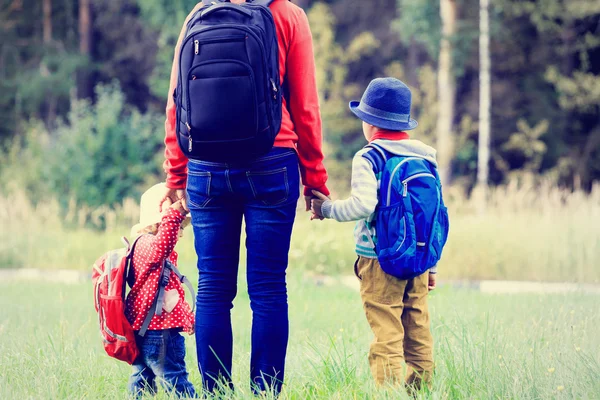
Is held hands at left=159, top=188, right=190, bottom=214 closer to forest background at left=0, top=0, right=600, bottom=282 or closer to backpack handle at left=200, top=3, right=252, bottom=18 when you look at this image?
backpack handle at left=200, top=3, right=252, bottom=18

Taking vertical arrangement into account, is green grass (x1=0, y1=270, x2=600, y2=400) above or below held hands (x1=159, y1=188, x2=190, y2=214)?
below

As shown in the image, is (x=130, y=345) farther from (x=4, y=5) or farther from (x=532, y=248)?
(x=4, y=5)

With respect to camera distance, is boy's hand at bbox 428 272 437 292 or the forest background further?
the forest background

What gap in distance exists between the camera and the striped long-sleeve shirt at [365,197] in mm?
3391

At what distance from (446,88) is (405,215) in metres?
14.8

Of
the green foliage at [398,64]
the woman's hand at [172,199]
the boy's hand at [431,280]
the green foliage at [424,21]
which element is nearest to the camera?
the woman's hand at [172,199]

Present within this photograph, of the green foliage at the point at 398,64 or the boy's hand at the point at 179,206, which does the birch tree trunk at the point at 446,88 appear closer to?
the green foliage at the point at 398,64

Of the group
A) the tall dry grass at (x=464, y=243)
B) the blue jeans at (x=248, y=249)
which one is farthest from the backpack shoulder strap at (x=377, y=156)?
the tall dry grass at (x=464, y=243)

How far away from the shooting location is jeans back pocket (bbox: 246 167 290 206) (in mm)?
3222

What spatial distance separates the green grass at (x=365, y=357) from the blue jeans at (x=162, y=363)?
175mm

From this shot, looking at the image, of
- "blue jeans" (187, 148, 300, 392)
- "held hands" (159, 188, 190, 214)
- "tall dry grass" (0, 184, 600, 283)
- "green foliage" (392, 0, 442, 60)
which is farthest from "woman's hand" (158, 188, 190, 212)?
"green foliage" (392, 0, 442, 60)

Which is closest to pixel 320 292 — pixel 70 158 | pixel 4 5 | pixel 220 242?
pixel 220 242

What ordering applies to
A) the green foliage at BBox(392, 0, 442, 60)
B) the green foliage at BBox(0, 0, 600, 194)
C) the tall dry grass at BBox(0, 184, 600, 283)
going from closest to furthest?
the tall dry grass at BBox(0, 184, 600, 283), the green foliage at BBox(392, 0, 442, 60), the green foliage at BBox(0, 0, 600, 194)

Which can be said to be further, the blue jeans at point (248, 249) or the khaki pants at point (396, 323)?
the khaki pants at point (396, 323)
